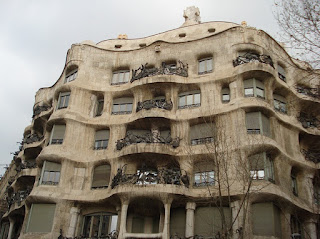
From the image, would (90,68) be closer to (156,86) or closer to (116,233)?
(156,86)

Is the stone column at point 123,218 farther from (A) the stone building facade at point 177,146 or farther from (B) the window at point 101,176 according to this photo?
(B) the window at point 101,176

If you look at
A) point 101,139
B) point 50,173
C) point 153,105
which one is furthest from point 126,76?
point 50,173

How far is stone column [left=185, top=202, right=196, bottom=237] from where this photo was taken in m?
21.5

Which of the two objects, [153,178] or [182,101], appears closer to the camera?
[153,178]

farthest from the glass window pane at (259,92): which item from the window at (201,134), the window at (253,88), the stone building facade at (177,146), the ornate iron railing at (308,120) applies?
the ornate iron railing at (308,120)

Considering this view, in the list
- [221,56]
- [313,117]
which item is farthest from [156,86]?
[313,117]

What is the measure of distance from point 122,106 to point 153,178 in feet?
23.2

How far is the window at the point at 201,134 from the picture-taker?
24172mm

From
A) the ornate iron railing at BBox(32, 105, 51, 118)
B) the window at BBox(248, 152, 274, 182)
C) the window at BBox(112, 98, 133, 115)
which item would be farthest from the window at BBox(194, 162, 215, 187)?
the ornate iron railing at BBox(32, 105, 51, 118)

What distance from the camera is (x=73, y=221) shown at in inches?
933

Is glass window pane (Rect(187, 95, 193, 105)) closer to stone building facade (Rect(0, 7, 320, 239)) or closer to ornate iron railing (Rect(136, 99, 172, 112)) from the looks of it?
stone building facade (Rect(0, 7, 320, 239))

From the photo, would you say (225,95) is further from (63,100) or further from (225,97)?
(63,100)

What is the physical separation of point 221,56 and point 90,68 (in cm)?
969

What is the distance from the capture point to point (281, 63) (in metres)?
Answer: 27.7
